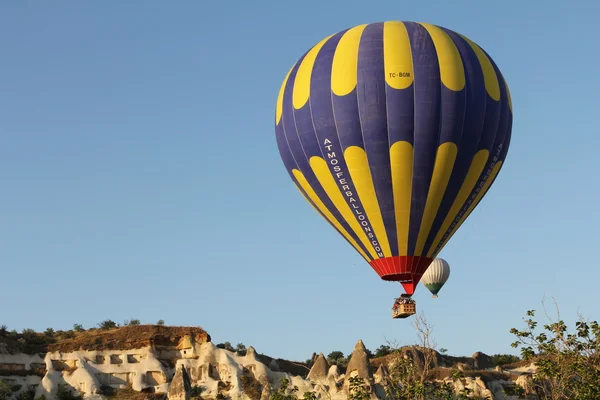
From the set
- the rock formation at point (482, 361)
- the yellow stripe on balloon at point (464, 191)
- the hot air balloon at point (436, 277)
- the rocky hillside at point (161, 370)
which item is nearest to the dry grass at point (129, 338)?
the rocky hillside at point (161, 370)

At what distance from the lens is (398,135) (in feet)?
140

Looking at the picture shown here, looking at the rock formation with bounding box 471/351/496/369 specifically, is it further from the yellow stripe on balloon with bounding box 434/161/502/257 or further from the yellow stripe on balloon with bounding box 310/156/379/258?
the yellow stripe on balloon with bounding box 310/156/379/258

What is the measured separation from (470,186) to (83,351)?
40.2 metres

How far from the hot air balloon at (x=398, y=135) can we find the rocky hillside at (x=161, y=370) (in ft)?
80.1

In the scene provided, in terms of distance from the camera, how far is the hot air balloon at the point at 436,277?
8756 cm

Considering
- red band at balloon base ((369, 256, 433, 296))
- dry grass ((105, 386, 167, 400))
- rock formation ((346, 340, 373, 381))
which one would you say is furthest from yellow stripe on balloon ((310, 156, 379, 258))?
dry grass ((105, 386, 167, 400))

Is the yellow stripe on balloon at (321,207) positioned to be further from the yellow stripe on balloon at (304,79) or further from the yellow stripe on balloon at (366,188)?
the yellow stripe on balloon at (304,79)

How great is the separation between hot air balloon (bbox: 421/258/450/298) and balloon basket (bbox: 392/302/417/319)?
43.7 metres

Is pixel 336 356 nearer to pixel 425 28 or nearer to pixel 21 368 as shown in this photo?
pixel 21 368

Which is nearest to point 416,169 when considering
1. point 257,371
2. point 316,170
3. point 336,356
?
point 316,170

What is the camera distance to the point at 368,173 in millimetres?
43344

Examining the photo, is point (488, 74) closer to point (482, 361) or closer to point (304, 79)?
point (304, 79)

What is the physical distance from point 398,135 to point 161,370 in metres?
37.0

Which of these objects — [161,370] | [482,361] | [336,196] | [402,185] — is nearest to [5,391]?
[161,370]
